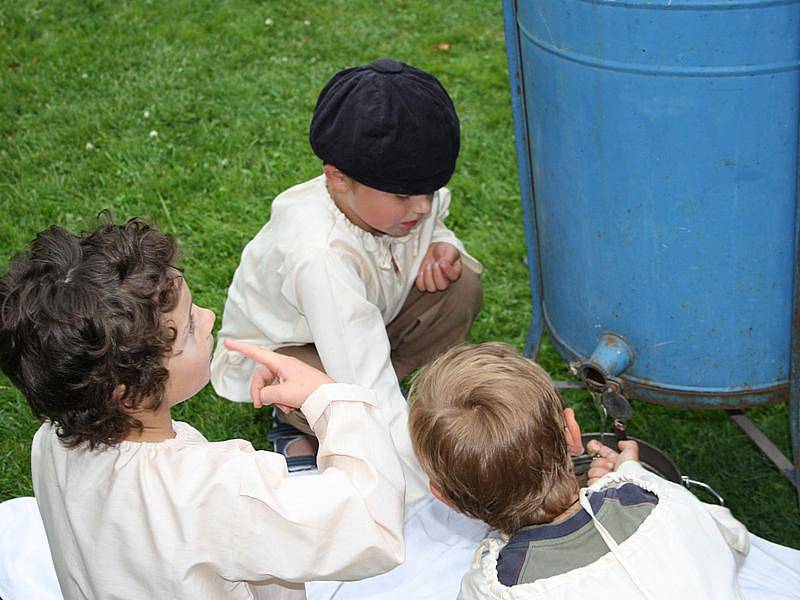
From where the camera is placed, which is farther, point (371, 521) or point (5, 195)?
point (5, 195)

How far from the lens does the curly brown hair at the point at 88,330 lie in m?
1.40

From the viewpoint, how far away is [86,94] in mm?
4652

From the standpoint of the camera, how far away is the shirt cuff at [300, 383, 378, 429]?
1.54 meters

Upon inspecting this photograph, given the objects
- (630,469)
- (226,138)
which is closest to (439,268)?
(630,469)

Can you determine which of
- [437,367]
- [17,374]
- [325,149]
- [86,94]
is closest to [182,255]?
[17,374]

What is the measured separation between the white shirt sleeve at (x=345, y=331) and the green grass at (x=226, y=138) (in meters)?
0.72

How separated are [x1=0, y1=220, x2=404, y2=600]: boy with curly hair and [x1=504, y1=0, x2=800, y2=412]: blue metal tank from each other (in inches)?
30.1

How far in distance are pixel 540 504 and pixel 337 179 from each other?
955mm

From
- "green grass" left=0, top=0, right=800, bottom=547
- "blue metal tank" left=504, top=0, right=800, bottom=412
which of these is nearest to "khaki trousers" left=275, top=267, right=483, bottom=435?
Answer: "green grass" left=0, top=0, right=800, bottom=547

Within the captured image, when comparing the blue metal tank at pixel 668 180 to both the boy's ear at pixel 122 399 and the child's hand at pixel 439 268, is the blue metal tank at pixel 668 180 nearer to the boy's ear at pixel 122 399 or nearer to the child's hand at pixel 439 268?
the child's hand at pixel 439 268

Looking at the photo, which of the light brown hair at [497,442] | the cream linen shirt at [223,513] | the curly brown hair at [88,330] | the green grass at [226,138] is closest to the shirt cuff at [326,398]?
the cream linen shirt at [223,513]

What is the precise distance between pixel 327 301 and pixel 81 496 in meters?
0.81

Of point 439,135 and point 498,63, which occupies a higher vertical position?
point 439,135

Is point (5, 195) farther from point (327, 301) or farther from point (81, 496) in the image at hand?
point (81, 496)
